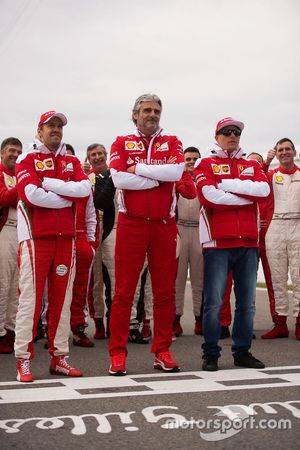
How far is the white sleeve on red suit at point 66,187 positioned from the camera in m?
6.99

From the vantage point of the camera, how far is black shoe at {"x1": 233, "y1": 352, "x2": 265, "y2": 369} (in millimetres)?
7320

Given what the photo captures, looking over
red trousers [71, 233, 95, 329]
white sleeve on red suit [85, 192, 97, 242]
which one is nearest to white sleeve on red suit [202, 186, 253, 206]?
white sleeve on red suit [85, 192, 97, 242]

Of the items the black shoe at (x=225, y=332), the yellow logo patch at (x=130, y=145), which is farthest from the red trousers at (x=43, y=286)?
the black shoe at (x=225, y=332)

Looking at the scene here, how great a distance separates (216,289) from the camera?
7379 millimetres

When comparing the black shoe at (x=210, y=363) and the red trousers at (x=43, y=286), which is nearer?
the red trousers at (x=43, y=286)

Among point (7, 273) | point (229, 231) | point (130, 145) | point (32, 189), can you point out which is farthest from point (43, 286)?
point (7, 273)

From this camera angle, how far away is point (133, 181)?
709cm

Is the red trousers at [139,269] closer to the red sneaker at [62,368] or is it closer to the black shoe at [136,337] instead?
the red sneaker at [62,368]

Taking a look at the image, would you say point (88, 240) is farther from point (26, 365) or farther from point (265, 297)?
point (265, 297)

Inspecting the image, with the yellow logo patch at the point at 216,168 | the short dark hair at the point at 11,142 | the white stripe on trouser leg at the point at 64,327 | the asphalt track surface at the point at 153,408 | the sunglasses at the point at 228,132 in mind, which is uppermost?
the short dark hair at the point at 11,142

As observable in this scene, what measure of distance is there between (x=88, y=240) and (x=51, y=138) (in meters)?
2.15

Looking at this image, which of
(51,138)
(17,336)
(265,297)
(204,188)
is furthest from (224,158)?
(265,297)

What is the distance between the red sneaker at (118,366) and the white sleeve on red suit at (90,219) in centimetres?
211

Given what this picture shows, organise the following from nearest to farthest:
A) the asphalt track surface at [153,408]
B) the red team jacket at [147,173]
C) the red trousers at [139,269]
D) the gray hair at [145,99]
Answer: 1. the asphalt track surface at [153,408]
2. the red team jacket at [147,173]
3. the red trousers at [139,269]
4. the gray hair at [145,99]
